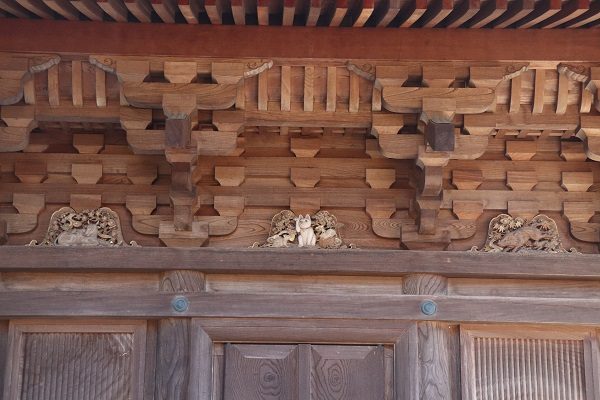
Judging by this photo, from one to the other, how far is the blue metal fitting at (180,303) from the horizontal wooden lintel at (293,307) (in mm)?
13

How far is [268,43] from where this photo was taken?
5.56 metres

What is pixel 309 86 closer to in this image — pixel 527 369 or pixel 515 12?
pixel 515 12

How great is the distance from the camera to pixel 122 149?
6031 millimetres

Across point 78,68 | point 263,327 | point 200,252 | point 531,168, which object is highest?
point 78,68

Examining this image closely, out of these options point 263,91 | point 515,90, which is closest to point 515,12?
point 515,90

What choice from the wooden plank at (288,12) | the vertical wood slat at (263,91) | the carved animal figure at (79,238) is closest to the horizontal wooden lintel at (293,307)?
the carved animal figure at (79,238)

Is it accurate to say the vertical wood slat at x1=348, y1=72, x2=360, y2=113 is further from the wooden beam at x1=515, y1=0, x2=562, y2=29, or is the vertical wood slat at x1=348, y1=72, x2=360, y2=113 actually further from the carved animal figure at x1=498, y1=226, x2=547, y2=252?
the carved animal figure at x1=498, y1=226, x2=547, y2=252

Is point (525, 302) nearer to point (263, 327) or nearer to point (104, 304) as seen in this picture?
point (263, 327)

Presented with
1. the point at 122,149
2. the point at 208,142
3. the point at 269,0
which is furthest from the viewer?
the point at 122,149


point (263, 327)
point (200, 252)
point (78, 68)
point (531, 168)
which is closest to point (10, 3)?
point (78, 68)

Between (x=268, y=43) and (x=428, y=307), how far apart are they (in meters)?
1.63

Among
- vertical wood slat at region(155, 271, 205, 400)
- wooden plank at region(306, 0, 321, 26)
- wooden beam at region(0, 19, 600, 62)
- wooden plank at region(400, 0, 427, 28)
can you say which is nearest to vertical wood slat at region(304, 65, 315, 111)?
wooden beam at region(0, 19, 600, 62)

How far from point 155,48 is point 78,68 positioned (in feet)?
1.43

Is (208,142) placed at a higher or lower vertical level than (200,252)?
higher
